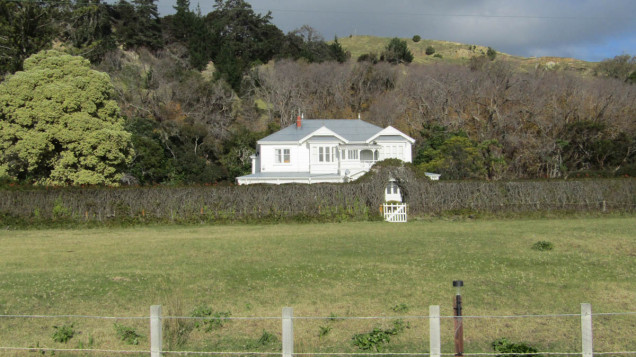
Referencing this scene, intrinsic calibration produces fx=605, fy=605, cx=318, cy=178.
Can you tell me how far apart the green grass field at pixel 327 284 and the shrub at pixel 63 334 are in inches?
7.3

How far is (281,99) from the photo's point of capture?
72500mm

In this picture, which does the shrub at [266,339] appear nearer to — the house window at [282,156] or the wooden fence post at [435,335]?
the wooden fence post at [435,335]

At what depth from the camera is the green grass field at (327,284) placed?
38.3ft

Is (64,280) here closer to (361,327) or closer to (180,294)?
(180,294)

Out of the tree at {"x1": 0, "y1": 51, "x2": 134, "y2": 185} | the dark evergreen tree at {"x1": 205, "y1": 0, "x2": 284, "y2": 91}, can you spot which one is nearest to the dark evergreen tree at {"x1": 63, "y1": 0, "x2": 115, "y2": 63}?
the dark evergreen tree at {"x1": 205, "y1": 0, "x2": 284, "y2": 91}

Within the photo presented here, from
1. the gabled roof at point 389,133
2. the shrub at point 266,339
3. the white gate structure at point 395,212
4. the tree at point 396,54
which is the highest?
the tree at point 396,54

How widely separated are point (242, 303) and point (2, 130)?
101 feet

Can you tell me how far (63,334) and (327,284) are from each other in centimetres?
650

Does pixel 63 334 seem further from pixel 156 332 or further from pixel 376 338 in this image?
pixel 376 338

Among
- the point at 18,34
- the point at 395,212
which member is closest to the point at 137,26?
the point at 18,34

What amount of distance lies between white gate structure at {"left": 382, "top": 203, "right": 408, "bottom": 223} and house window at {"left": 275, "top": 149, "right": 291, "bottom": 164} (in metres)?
17.6

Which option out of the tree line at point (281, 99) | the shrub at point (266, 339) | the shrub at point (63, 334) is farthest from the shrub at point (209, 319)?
the tree line at point (281, 99)

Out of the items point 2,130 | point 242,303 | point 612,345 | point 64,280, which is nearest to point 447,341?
point 612,345

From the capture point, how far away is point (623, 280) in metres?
15.7
